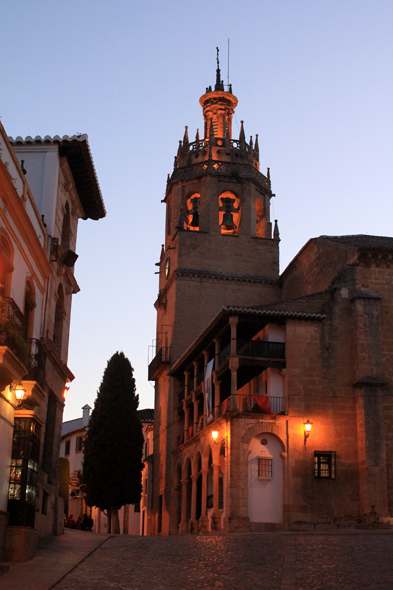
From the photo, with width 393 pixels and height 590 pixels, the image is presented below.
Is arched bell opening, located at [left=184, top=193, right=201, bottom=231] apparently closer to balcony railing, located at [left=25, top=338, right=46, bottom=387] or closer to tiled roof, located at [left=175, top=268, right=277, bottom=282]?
tiled roof, located at [left=175, top=268, right=277, bottom=282]

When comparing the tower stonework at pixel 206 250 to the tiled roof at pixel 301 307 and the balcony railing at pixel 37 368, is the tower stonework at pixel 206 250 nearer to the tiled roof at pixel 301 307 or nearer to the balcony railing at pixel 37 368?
the tiled roof at pixel 301 307

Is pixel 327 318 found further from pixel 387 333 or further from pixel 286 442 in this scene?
pixel 286 442

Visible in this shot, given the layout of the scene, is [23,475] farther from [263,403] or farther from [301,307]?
[301,307]

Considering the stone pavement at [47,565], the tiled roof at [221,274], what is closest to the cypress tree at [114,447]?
the tiled roof at [221,274]

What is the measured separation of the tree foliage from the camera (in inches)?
1423

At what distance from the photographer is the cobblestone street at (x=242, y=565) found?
11.9 meters

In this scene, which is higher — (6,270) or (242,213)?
A: (242,213)

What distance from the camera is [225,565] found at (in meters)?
14.0

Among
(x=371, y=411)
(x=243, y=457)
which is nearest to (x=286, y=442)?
(x=243, y=457)

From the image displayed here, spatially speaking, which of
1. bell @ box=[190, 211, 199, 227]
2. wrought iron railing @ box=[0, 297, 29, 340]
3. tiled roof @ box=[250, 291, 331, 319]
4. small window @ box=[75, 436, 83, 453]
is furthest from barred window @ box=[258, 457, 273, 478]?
small window @ box=[75, 436, 83, 453]

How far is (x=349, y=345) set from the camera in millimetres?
30094

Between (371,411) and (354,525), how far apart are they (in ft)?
14.3

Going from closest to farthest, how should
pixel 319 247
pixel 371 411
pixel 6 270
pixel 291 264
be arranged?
pixel 6 270
pixel 371 411
pixel 319 247
pixel 291 264

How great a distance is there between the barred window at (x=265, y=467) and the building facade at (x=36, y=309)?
28.0 ft
